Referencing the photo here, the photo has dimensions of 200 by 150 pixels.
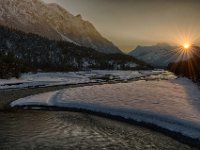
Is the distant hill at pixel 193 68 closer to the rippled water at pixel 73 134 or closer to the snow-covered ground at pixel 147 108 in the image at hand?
the snow-covered ground at pixel 147 108

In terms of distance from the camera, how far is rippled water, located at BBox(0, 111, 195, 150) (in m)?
26.1

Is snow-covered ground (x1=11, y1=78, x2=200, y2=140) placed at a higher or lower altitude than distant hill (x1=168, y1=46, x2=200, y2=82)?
lower

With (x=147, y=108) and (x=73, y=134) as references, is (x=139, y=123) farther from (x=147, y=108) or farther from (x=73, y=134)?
(x=73, y=134)

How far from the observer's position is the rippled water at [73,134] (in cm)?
2606

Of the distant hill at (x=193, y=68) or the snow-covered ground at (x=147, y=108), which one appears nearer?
the snow-covered ground at (x=147, y=108)

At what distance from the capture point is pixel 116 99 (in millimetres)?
45438

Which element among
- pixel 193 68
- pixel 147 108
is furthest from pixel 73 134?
pixel 193 68

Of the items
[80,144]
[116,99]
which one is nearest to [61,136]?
[80,144]

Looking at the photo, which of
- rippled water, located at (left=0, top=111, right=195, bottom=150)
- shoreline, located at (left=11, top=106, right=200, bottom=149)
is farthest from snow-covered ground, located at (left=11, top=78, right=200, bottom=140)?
rippled water, located at (left=0, top=111, right=195, bottom=150)

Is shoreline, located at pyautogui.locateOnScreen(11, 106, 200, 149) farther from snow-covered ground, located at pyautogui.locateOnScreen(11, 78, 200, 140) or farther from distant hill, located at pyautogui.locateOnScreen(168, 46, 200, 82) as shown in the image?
distant hill, located at pyautogui.locateOnScreen(168, 46, 200, 82)

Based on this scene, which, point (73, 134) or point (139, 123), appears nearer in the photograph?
point (73, 134)

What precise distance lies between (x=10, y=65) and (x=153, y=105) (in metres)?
83.2

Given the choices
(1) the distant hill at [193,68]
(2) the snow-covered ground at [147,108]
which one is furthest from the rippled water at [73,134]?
(1) the distant hill at [193,68]

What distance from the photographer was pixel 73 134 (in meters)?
29.7
